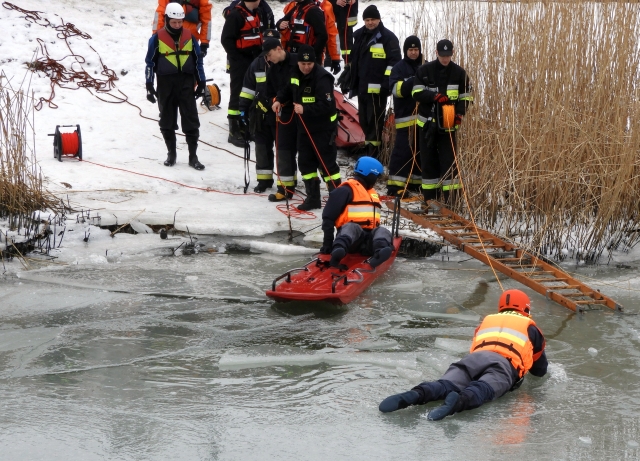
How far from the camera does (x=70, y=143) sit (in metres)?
9.41

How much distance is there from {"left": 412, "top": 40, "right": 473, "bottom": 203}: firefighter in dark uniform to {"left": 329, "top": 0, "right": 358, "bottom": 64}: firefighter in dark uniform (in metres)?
3.25

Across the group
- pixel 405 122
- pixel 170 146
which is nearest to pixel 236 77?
pixel 170 146

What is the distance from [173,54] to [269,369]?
514 centimetres

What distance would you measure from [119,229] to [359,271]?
2597mm

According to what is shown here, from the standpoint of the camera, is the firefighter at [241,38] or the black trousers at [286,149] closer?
the black trousers at [286,149]

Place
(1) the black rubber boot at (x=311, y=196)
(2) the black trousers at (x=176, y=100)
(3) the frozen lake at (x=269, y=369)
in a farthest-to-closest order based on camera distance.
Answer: (2) the black trousers at (x=176, y=100)
(1) the black rubber boot at (x=311, y=196)
(3) the frozen lake at (x=269, y=369)

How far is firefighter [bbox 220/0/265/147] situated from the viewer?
9.77 meters

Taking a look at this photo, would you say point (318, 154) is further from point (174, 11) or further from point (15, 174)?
point (15, 174)

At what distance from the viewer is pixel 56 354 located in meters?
5.25

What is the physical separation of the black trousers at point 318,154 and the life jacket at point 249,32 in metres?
1.78

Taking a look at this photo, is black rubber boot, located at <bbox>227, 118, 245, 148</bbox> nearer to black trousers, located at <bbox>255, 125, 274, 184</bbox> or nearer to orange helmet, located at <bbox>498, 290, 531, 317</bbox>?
black trousers, located at <bbox>255, 125, 274, 184</bbox>

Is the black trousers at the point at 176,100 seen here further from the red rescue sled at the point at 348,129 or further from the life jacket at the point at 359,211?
the life jacket at the point at 359,211

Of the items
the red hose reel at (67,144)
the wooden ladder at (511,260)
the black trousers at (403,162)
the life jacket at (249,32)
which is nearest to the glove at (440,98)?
the black trousers at (403,162)

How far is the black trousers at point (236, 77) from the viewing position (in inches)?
396
